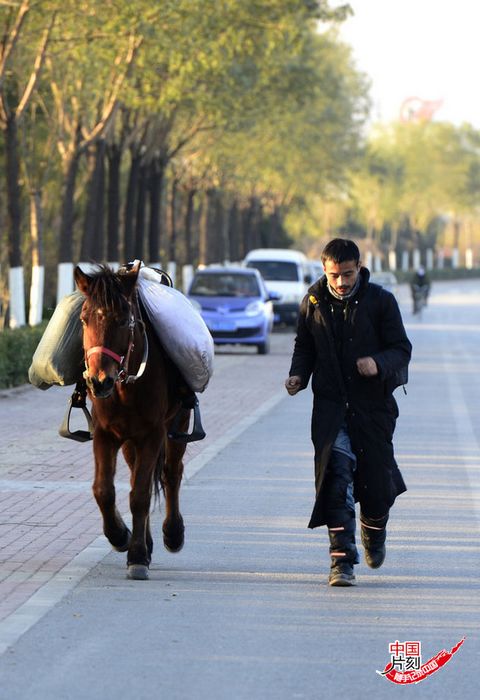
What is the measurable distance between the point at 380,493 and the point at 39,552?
1963 millimetres

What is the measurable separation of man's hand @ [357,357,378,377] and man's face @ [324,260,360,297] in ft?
1.21

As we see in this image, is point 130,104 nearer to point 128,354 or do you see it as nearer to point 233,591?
point 128,354

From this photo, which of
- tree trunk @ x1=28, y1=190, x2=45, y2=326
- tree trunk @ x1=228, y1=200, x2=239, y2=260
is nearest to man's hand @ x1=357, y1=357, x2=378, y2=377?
tree trunk @ x1=28, y1=190, x2=45, y2=326

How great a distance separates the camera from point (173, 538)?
9.52 m

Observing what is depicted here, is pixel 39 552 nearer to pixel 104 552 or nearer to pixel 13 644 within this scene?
pixel 104 552

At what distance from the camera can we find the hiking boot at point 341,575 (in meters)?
8.50

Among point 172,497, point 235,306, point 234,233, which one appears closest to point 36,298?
point 235,306

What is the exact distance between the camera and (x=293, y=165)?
74000 millimetres

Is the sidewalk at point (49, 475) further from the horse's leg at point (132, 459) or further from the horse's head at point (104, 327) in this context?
the horse's head at point (104, 327)

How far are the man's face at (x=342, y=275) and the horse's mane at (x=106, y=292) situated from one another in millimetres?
1034

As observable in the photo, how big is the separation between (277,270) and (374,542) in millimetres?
34851

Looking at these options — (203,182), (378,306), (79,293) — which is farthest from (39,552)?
(203,182)

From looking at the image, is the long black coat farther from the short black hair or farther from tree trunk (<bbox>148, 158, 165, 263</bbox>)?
tree trunk (<bbox>148, 158, 165, 263</bbox>)

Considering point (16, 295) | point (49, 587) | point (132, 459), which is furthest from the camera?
point (16, 295)
